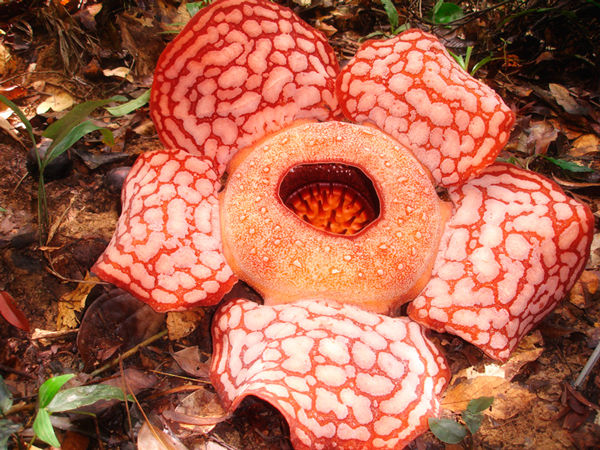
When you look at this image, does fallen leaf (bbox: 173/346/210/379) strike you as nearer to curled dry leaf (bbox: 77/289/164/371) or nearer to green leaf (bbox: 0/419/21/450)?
curled dry leaf (bbox: 77/289/164/371)

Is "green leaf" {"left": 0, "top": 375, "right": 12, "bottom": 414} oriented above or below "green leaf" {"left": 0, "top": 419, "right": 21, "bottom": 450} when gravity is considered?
below

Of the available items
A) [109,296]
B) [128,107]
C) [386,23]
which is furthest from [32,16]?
[386,23]

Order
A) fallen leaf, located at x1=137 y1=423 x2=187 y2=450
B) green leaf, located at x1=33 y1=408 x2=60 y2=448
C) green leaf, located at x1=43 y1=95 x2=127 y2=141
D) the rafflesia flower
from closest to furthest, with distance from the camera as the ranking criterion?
green leaf, located at x1=33 y1=408 x2=60 y2=448 → the rafflesia flower → fallen leaf, located at x1=137 y1=423 x2=187 y2=450 → green leaf, located at x1=43 y1=95 x2=127 y2=141

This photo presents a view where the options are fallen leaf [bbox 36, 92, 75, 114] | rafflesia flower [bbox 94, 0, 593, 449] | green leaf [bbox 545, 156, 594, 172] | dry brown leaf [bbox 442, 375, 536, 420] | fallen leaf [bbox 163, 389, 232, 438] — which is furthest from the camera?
fallen leaf [bbox 36, 92, 75, 114]

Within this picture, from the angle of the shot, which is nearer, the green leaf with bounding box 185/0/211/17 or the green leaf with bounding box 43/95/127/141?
the green leaf with bounding box 43/95/127/141

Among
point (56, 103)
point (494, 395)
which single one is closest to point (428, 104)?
point (494, 395)

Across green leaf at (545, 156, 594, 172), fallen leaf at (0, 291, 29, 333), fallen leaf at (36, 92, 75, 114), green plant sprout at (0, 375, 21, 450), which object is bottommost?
fallen leaf at (0, 291, 29, 333)

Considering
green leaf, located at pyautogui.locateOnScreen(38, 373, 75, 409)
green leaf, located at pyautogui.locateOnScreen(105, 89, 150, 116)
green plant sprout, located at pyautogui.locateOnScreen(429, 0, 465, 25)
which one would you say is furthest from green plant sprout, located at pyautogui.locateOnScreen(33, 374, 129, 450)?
green plant sprout, located at pyautogui.locateOnScreen(429, 0, 465, 25)

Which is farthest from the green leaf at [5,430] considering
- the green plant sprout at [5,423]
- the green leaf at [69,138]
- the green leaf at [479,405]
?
the green leaf at [479,405]
